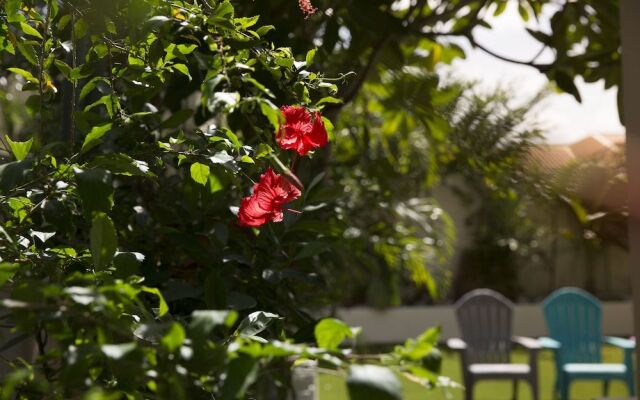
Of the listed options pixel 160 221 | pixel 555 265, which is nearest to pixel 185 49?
pixel 160 221

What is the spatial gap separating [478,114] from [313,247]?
96 centimetres

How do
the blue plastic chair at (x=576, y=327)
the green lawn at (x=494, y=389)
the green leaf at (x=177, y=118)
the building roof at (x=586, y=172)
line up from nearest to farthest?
the green leaf at (x=177, y=118) < the building roof at (x=586, y=172) < the green lawn at (x=494, y=389) < the blue plastic chair at (x=576, y=327)

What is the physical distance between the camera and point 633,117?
168cm

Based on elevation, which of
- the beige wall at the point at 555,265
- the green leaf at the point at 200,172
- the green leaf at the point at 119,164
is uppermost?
the beige wall at the point at 555,265

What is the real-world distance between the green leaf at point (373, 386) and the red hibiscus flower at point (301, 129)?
466mm

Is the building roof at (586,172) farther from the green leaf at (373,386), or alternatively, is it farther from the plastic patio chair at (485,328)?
the plastic patio chair at (485,328)

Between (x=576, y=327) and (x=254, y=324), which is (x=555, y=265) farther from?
(x=254, y=324)

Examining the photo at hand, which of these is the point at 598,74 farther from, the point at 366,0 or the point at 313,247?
the point at 313,247

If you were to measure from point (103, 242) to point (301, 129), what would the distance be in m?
0.29

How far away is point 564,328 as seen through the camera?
6883 millimetres

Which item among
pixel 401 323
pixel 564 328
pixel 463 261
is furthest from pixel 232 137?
pixel 463 261

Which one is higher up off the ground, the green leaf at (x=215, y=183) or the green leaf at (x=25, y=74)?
the green leaf at (x=25, y=74)

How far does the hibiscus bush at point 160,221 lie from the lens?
709mm

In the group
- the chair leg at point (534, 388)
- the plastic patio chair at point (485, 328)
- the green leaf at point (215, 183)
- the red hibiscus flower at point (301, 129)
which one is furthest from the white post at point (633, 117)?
the plastic patio chair at point (485, 328)
